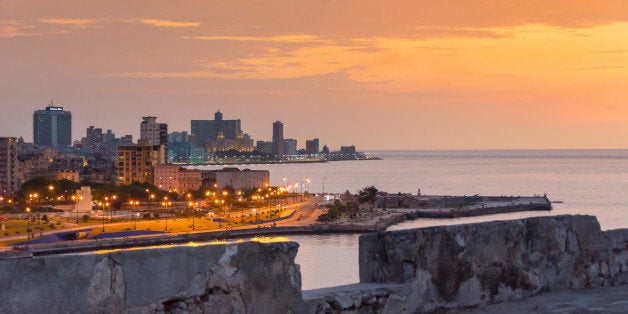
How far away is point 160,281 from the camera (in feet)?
14.2

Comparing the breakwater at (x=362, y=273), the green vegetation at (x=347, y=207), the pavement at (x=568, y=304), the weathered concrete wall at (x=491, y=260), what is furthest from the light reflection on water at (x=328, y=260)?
the pavement at (x=568, y=304)

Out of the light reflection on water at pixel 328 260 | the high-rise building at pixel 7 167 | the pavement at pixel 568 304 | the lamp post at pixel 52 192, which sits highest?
the high-rise building at pixel 7 167

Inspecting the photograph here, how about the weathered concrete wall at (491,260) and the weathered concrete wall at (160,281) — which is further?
the weathered concrete wall at (491,260)

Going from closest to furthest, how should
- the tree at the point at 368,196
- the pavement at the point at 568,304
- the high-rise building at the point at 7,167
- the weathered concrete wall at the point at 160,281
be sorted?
the weathered concrete wall at the point at 160,281
the pavement at the point at 568,304
the tree at the point at 368,196
the high-rise building at the point at 7,167

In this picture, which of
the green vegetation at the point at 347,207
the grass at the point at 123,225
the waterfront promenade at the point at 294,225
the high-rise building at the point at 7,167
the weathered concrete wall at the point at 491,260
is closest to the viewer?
the weathered concrete wall at the point at 491,260

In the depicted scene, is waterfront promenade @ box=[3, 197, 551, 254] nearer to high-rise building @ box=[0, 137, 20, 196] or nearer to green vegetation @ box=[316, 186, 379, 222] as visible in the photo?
green vegetation @ box=[316, 186, 379, 222]

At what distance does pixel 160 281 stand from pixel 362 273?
1.53 meters

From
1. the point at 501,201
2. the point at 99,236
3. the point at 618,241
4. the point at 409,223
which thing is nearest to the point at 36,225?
the point at 99,236

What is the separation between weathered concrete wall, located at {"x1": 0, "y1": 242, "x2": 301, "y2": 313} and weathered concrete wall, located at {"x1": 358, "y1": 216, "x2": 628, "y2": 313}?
804 mm

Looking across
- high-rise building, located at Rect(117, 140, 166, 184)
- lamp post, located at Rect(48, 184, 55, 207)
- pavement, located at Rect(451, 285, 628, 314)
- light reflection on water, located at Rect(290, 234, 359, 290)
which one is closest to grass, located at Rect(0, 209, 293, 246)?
light reflection on water, located at Rect(290, 234, 359, 290)

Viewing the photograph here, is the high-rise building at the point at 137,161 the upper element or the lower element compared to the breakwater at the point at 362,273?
upper

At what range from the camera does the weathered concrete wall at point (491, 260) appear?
538cm

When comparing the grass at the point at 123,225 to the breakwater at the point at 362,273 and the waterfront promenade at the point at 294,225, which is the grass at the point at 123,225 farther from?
the breakwater at the point at 362,273

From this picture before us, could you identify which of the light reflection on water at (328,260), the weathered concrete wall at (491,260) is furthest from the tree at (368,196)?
the weathered concrete wall at (491,260)
